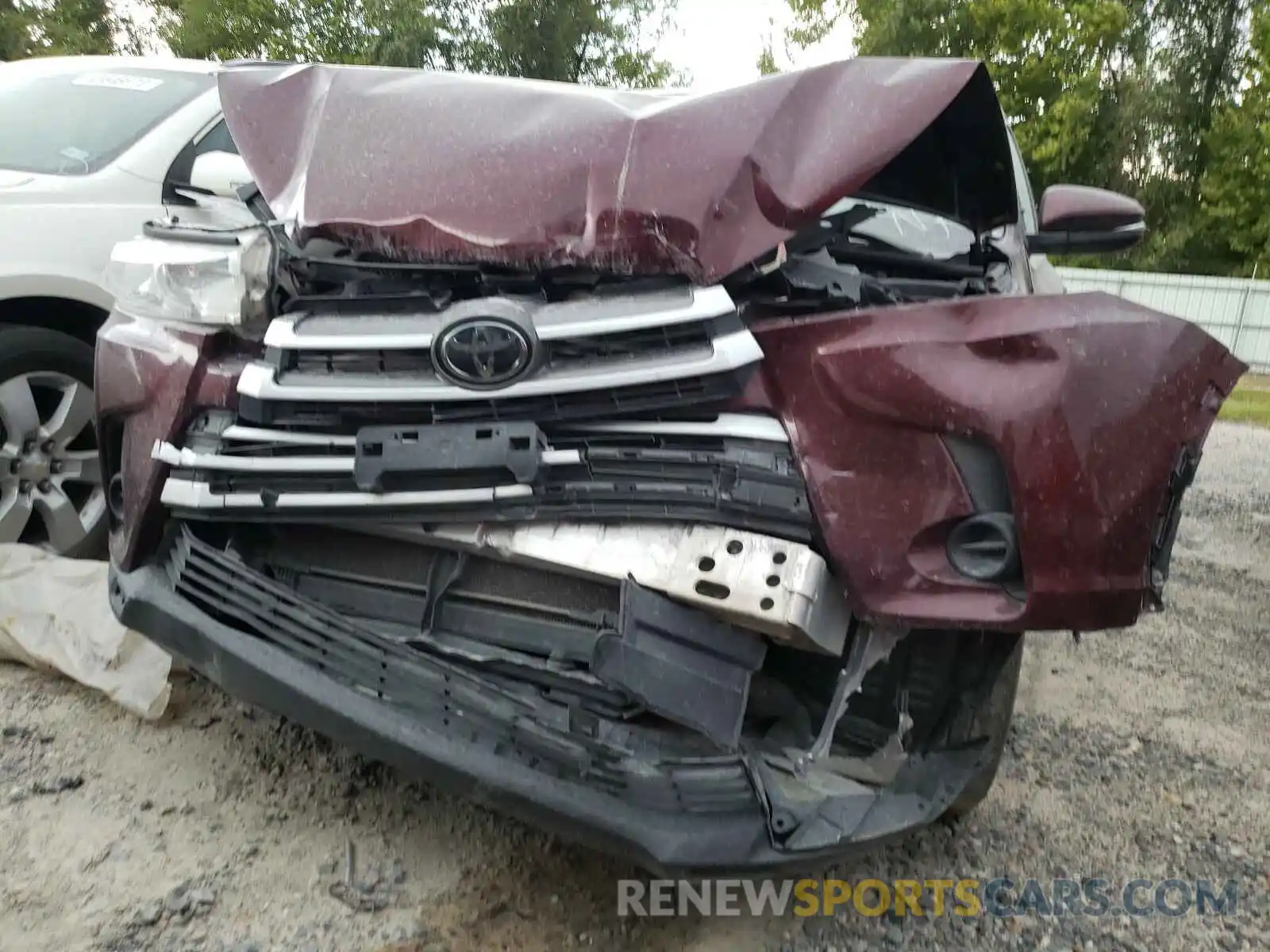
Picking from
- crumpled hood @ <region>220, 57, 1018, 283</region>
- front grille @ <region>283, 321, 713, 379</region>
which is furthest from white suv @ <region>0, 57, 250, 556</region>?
front grille @ <region>283, 321, 713, 379</region>

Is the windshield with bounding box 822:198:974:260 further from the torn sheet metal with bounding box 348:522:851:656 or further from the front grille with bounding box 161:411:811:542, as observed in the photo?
the torn sheet metal with bounding box 348:522:851:656

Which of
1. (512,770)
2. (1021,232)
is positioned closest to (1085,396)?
(512,770)

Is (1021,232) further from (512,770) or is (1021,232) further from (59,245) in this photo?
(59,245)

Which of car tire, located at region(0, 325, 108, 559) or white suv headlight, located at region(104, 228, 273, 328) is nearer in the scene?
white suv headlight, located at region(104, 228, 273, 328)

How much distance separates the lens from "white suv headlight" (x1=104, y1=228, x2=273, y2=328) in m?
2.16

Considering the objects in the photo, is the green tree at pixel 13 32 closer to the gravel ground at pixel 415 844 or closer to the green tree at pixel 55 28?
the green tree at pixel 55 28

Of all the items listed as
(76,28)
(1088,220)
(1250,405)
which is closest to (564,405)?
(1088,220)

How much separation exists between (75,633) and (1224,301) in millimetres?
20759

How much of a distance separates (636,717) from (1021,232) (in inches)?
83.0

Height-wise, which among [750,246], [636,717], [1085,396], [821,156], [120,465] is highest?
[821,156]

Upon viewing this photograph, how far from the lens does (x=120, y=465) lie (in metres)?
2.37

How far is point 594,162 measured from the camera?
6.87ft

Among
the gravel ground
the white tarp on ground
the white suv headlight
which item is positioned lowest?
the gravel ground

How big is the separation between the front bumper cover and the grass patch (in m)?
9.50
